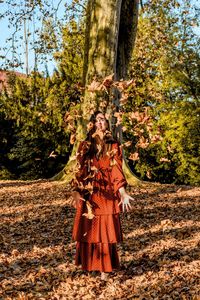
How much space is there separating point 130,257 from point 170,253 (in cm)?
63

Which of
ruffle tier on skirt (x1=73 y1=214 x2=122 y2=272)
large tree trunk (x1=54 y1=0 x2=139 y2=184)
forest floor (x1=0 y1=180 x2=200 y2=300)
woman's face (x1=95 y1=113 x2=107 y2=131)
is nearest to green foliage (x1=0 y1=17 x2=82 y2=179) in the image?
large tree trunk (x1=54 y1=0 x2=139 y2=184)

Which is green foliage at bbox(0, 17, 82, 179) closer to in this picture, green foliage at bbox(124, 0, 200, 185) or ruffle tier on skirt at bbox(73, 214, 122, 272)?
green foliage at bbox(124, 0, 200, 185)

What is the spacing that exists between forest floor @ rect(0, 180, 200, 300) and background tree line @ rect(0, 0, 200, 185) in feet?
34.2

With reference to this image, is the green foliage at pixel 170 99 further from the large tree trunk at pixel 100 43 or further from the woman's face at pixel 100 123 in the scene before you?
the woman's face at pixel 100 123

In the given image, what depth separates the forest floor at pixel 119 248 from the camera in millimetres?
5453

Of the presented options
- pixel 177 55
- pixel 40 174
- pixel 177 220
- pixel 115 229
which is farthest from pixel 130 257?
pixel 177 55

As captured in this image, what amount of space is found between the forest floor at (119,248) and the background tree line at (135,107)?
34.2 ft

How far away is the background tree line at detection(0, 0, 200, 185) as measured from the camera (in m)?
21.7

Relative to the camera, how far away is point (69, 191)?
11.3 metres

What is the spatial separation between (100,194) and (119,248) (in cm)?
→ 205

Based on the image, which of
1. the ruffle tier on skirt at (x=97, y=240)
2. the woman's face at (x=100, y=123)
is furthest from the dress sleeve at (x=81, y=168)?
the ruffle tier on skirt at (x=97, y=240)

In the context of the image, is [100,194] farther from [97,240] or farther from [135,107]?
[135,107]

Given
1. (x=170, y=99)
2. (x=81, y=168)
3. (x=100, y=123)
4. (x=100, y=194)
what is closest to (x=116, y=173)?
(x=100, y=194)

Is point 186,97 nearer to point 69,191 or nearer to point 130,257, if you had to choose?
point 69,191
